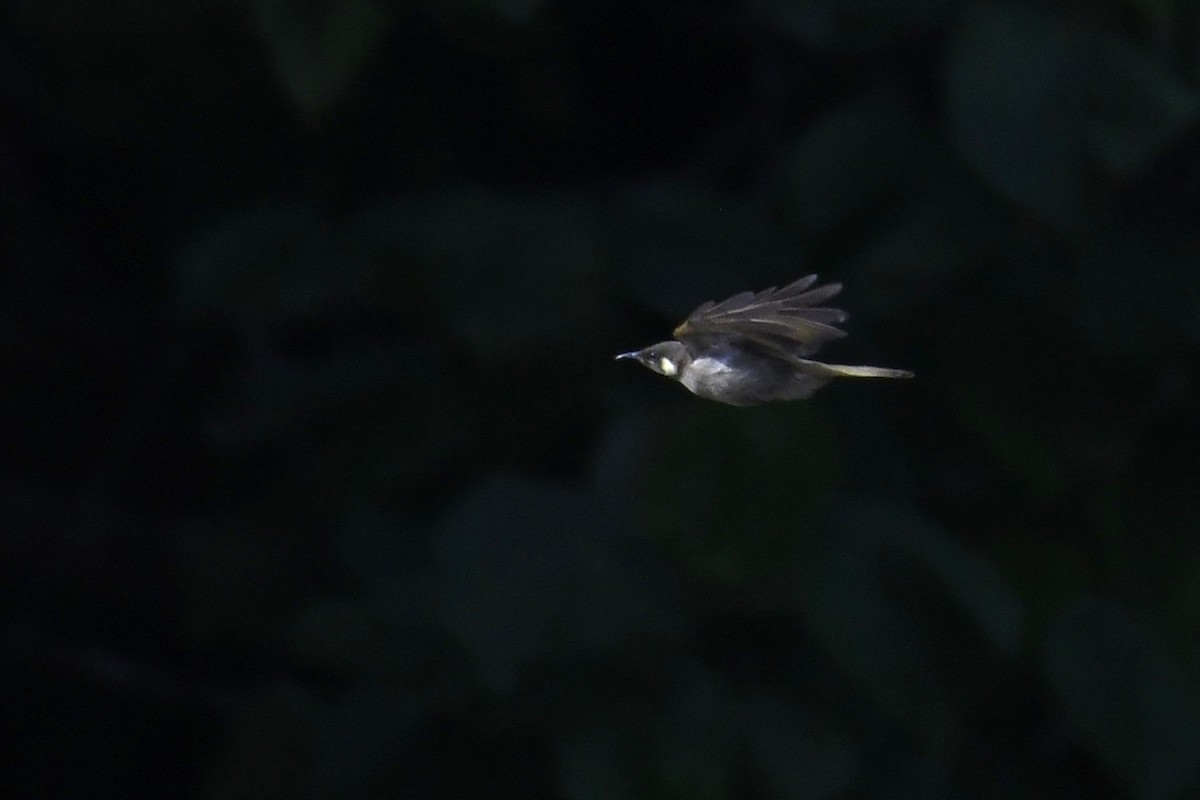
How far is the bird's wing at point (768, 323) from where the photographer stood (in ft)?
5.66

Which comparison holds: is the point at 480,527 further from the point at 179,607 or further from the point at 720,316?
the point at 720,316

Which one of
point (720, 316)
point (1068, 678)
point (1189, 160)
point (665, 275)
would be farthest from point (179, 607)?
point (720, 316)

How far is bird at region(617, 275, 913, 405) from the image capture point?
5.68ft

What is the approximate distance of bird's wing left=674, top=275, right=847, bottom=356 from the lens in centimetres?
172

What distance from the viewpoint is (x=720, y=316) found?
1745mm

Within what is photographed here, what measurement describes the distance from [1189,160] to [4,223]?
86.9 inches

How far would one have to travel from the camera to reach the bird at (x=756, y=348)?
1.73 m

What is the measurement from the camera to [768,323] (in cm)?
173

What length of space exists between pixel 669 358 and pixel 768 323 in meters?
0.12

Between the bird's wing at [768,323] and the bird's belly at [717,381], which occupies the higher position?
the bird's wing at [768,323]

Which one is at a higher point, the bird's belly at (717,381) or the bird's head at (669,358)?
the bird's head at (669,358)

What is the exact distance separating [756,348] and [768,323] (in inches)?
1.5

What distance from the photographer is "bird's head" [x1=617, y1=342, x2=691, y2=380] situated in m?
1.78

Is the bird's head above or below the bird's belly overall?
above
